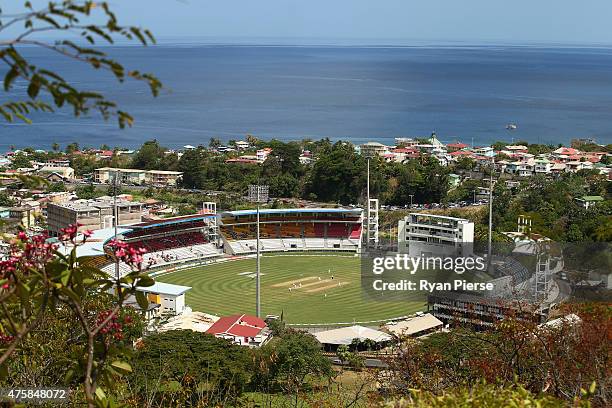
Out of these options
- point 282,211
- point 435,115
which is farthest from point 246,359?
point 435,115

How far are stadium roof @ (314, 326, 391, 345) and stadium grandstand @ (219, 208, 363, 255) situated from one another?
359 inches

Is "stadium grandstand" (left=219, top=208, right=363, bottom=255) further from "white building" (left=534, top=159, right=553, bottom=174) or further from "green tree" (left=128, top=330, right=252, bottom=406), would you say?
"green tree" (left=128, top=330, right=252, bottom=406)

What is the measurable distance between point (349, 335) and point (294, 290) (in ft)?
15.6

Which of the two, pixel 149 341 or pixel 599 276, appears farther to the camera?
pixel 599 276

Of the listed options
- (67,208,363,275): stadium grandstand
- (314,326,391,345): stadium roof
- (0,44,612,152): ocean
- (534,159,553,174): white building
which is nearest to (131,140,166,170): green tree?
(0,44,612,152): ocean

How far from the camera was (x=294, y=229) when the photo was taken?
23.9 meters

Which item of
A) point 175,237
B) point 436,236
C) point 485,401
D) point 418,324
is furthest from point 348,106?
point 485,401

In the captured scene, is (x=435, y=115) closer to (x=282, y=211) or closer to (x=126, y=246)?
(x=282, y=211)

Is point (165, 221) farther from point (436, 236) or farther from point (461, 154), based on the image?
point (461, 154)

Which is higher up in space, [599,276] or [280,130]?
[280,130]

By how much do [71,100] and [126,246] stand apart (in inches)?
24.9

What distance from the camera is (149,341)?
1077 centimetres

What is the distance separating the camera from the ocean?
46.6 m

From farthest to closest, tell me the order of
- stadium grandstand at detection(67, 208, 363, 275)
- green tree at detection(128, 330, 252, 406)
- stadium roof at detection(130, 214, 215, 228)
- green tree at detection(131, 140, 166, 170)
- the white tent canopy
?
green tree at detection(131, 140, 166, 170), stadium grandstand at detection(67, 208, 363, 275), stadium roof at detection(130, 214, 215, 228), the white tent canopy, green tree at detection(128, 330, 252, 406)
